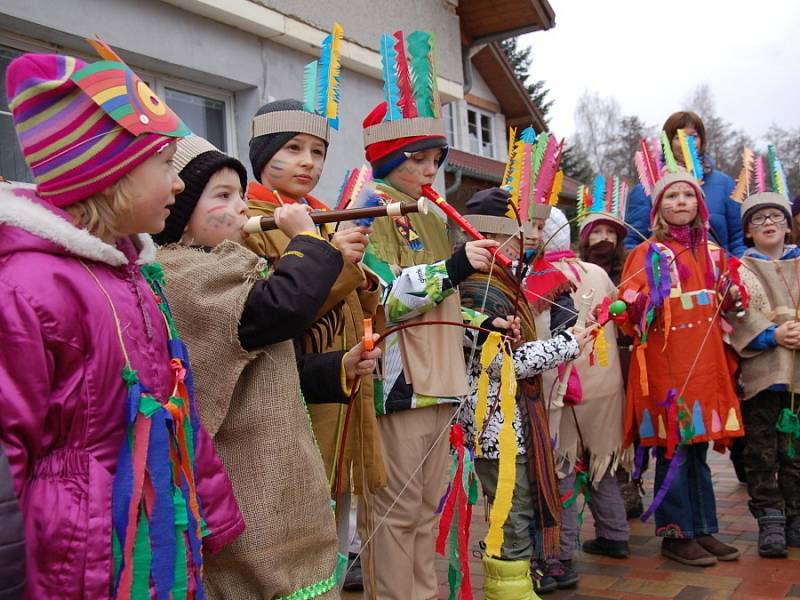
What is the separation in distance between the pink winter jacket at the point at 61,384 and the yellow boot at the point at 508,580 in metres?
Answer: 1.85

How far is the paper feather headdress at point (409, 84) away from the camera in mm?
2992

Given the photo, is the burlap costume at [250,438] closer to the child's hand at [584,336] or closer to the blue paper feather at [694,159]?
the child's hand at [584,336]

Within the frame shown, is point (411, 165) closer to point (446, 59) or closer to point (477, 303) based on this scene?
point (477, 303)

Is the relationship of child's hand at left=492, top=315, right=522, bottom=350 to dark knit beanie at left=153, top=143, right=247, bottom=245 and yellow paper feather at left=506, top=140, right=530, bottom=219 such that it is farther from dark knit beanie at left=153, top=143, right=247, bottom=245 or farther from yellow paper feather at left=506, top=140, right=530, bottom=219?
dark knit beanie at left=153, top=143, right=247, bottom=245

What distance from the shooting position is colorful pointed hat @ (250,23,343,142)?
2.60 meters

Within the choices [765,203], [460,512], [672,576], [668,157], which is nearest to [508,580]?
[460,512]

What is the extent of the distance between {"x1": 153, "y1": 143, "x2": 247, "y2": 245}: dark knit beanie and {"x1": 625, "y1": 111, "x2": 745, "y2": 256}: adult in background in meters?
3.41

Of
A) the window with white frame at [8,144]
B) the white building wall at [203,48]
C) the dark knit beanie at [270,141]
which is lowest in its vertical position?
the dark knit beanie at [270,141]

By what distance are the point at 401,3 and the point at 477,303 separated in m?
5.15

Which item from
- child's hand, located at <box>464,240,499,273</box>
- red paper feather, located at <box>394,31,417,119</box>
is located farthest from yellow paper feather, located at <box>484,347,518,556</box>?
red paper feather, located at <box>394,31,417,119</box>

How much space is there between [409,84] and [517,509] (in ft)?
5.57

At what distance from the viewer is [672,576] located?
3.76m

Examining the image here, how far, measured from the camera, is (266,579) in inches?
71.5

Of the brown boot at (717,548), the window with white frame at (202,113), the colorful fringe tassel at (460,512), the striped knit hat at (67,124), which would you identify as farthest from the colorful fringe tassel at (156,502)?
the window with white frame at (202,113)
